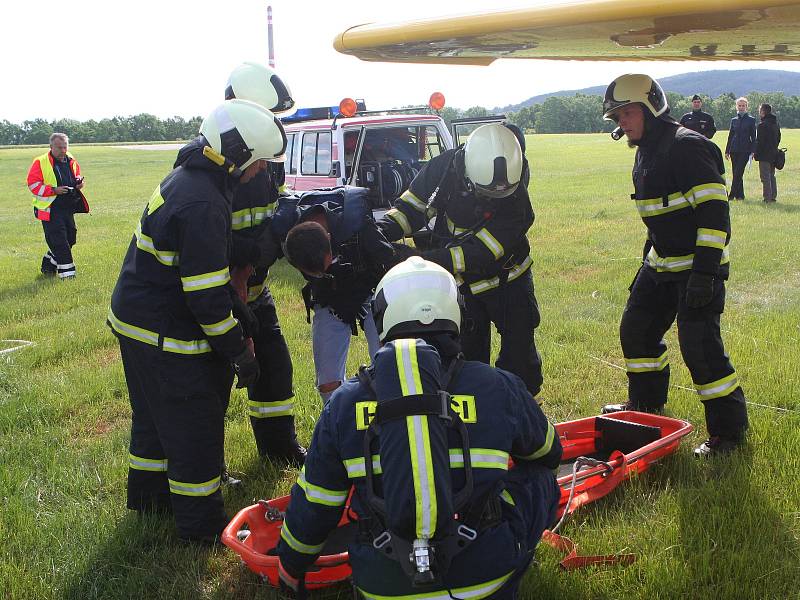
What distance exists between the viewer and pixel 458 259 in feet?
14.5

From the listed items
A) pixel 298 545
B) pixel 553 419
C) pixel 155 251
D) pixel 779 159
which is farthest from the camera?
pixel 779 159

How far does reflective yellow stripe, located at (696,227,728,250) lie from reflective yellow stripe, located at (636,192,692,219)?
23cm

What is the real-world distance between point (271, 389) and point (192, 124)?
67.2 meters

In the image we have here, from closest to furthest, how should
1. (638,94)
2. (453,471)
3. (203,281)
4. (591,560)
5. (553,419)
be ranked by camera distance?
(453,471) → (591,560) → (203,281) → (638,94) → (553,419)

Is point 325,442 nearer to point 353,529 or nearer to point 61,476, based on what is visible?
point 353,529

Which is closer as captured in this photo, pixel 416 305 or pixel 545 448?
pixel 416 305

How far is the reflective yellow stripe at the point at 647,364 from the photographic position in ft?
16.8

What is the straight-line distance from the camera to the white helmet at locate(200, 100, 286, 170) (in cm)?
370

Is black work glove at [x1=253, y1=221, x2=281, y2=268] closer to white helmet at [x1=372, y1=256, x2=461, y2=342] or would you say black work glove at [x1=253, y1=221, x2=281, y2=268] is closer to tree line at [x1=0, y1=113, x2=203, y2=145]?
white helmet at [x1=372, y1=256, x2=461, y2=342]

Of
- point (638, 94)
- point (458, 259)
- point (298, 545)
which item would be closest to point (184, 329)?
point (298, 545)

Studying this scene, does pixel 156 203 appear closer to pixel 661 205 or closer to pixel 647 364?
pixel 661 205

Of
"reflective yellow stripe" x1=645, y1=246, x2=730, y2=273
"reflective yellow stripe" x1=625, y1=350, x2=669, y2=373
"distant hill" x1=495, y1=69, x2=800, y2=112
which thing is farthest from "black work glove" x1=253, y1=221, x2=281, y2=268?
"distant hill" x1=495, y1=69, x2=800, y2=112

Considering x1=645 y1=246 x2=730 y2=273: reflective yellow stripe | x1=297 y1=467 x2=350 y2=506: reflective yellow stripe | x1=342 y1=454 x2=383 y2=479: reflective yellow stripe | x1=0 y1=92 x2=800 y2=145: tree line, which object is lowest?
x1=297 y1=467 x2=350 y2=506: reflective yellow stripe

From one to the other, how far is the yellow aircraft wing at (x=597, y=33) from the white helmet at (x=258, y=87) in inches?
32.8
